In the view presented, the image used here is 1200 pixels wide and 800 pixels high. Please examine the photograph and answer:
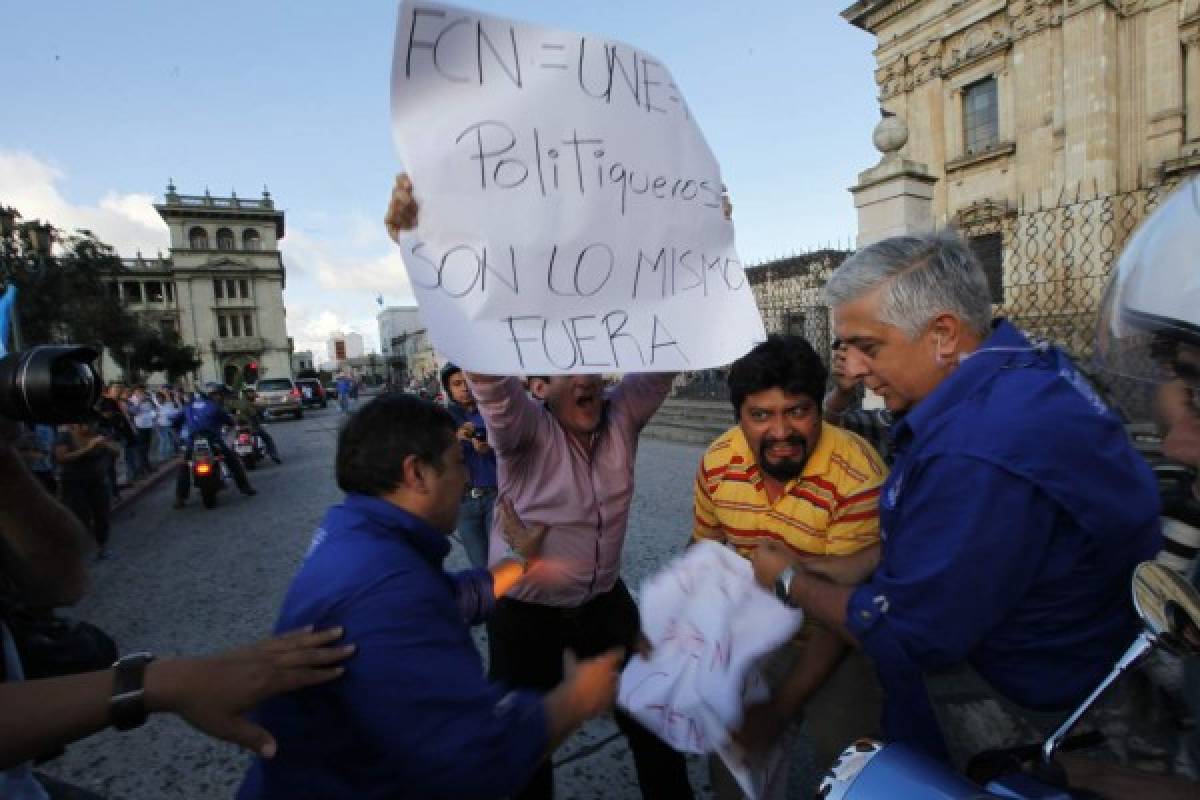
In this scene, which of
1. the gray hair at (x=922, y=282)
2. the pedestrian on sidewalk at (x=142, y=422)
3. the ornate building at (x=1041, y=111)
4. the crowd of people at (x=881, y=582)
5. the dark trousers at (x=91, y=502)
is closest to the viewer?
the crowd of people at (x=881, y=582)

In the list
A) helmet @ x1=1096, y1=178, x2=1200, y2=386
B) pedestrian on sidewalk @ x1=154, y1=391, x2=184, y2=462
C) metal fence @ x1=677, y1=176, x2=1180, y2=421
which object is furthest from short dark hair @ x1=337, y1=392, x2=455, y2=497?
pedestrian on sidewalk @ x1=154, y1=391, x2=184, y2=462

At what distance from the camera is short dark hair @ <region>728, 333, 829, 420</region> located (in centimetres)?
182

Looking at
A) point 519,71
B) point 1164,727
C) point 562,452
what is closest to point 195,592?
point 562,452

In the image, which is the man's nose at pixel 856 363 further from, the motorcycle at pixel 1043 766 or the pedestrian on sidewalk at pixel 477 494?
the pedestrian on sidewalk at pixel 477 494

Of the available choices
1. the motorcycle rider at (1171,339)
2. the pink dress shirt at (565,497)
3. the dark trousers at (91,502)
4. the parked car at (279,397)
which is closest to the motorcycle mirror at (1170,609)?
the motorcycle rider at (1171,339)

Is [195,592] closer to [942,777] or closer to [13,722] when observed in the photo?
[13,722]

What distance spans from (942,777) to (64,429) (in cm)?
730

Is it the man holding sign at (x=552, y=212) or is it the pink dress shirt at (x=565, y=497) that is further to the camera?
the pink dress shirt at (x=565, y=497)

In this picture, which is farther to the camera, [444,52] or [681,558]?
[681,558]

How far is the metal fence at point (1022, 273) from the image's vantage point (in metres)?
9.04

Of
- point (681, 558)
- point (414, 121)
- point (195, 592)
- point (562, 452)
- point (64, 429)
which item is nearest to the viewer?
point (414, 121)

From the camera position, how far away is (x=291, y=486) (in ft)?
31.9

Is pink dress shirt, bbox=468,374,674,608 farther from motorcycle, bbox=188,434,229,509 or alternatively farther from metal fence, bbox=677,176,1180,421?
metal fence, bbox=677,176,1180,421

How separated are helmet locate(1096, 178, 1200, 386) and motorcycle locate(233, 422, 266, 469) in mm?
11816
